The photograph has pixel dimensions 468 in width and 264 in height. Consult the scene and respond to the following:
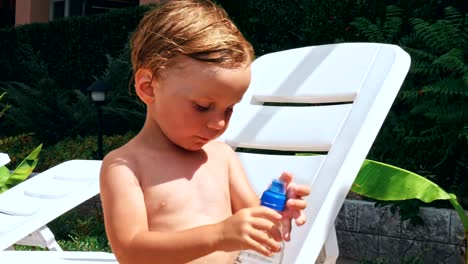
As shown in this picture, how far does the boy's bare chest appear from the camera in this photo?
6.05 ft

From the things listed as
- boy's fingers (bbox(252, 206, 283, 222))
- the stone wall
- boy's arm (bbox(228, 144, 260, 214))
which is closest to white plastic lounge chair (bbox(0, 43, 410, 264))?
boy's arm (bbox(228, 144, 260, 214))

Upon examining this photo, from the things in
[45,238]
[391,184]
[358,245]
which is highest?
[391,184]

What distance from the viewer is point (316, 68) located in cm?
264

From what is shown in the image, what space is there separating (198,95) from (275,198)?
35 cm

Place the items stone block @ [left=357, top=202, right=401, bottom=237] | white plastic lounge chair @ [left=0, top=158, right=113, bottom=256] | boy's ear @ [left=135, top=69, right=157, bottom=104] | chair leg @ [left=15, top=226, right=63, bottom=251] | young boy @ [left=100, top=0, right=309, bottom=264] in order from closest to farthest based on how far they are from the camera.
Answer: young boy @ [left=100, top=0, right=309, bottom=264], boy's ear @ [left=135, top=69, right=157, bottom=104], white plastic lounge chair @ [left=0, top=158, right=113, bottom=256], chair leg @ [left=15, top=226, right=63, bottom=251], stone block @ [left=357, top=202, right=401, bottom=237]

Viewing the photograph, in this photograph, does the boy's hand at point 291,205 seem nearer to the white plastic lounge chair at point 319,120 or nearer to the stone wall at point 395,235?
the white plastic lounge chair at point 319,120

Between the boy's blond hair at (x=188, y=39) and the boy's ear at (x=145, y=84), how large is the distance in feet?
0.06

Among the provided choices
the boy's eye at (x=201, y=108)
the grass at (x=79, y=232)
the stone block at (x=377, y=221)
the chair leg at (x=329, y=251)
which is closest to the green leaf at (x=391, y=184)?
the chair leg at (x=329, y=251)

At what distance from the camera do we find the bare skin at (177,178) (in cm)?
162

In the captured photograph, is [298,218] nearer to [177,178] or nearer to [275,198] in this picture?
[275,198]

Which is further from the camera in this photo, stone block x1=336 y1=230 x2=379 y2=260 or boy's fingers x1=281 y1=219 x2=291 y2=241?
stone block x1=336 y1=230 x2=379 y2=260

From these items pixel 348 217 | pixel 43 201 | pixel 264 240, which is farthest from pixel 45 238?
pixel 348 217

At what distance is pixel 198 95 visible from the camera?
1711 mm

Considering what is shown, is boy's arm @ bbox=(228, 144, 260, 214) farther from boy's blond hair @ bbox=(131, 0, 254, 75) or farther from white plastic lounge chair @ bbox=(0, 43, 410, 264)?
boy's blond hair @ bbox=(131, 0, 254, 75)
